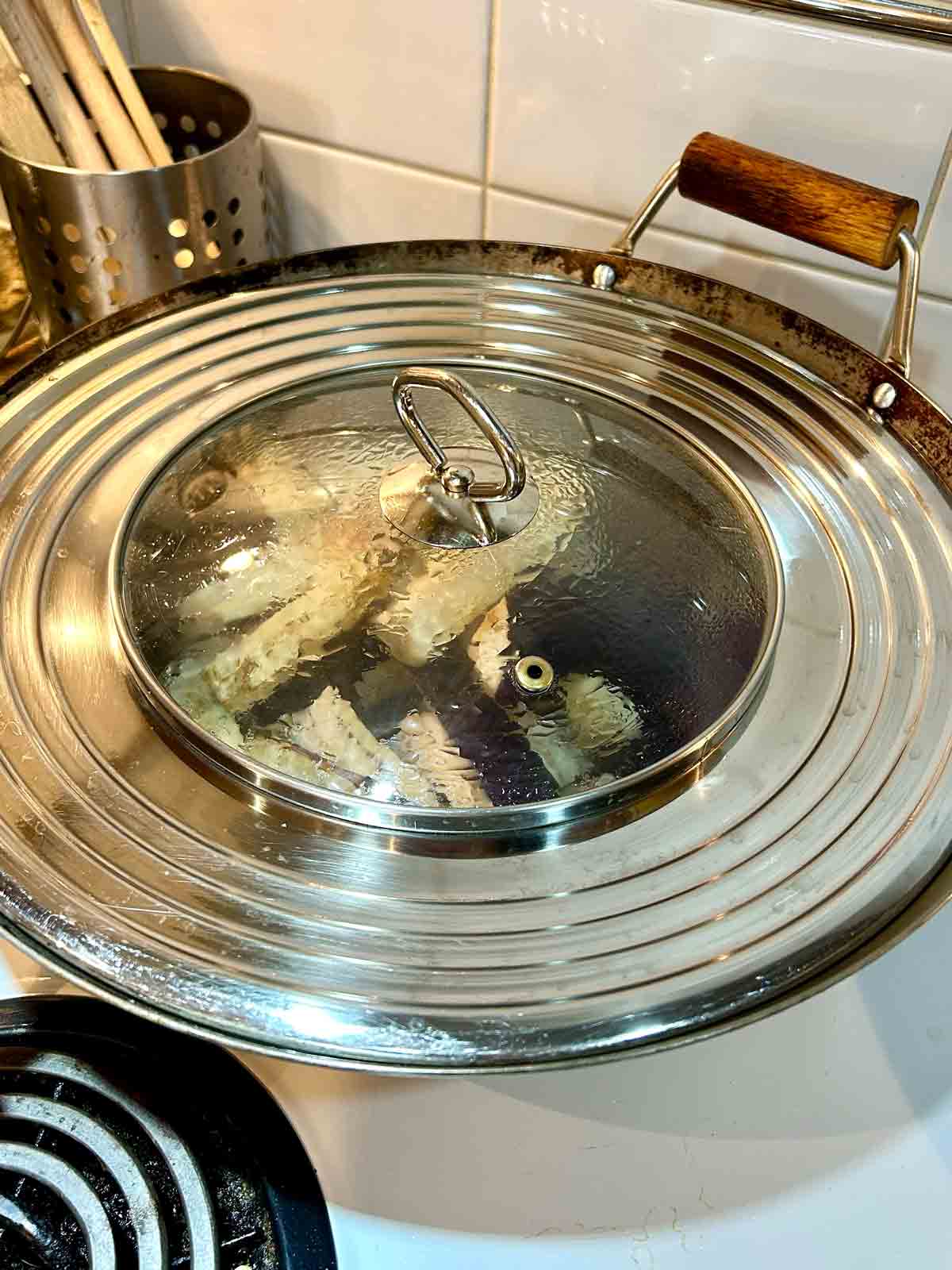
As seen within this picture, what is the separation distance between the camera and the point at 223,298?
69cm

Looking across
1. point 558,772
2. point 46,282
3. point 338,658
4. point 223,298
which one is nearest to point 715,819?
point 558,772

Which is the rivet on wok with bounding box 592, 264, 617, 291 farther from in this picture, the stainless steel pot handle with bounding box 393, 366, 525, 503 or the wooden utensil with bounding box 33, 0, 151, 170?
the wooden utensil with bounding box 33, 0, 151, 170

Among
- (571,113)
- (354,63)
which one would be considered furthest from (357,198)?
(571,113)

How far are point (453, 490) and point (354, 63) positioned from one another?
466 mm

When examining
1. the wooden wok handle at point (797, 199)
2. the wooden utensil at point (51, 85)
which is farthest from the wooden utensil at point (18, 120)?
the wooden wok handle at point (797, 199)

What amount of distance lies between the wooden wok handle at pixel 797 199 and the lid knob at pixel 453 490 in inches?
9.3

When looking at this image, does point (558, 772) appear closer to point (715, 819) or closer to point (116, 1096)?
point (715, 819)

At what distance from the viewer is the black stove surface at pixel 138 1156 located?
473 mm

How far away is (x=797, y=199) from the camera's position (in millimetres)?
642

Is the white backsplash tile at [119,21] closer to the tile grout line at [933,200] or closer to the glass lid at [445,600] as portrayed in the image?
the glass lid at [445,600]

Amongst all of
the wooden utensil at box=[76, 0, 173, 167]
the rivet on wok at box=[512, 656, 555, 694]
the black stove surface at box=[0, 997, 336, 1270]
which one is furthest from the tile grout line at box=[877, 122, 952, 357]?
→ the black stove surface at box=[0, 997, 336, 1270]

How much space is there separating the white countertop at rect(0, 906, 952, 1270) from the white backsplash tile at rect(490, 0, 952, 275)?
553 mm

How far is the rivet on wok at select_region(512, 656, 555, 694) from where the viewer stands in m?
0.50

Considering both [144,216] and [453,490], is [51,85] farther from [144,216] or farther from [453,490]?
[453,490]
